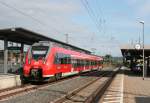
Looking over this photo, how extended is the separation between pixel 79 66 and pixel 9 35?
49.5ft

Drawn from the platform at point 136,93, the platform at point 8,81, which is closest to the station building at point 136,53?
the platform at point 136,93

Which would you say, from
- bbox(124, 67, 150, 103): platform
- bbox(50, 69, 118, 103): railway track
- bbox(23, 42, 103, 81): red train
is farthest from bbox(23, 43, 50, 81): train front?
bbox(124, 67, 150, 103): platform

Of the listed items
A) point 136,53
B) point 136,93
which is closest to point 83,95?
point 136,93

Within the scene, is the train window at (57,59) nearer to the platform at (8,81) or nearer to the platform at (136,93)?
the platform at (8,81)

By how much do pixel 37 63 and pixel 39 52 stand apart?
96 centimetres

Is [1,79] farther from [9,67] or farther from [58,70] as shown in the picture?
[9,67]

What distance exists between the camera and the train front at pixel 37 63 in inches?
982

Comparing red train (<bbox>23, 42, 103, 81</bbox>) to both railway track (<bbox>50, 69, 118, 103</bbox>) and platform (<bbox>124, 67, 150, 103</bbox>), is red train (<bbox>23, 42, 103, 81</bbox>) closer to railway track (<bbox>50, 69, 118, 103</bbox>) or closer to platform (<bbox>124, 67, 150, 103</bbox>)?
railway track (<bbox>50, 69, 118, 103</bbox>)

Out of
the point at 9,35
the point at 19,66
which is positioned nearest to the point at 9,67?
the point at 19,66

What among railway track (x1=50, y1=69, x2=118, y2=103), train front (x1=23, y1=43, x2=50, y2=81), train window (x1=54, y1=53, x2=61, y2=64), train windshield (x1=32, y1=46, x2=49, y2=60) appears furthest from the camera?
train window (x1=54, y1=53, x2=61, y2=64)

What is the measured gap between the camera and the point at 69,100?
16.7 m

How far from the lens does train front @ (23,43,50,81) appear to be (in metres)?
25.0

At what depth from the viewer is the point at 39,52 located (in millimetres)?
25672

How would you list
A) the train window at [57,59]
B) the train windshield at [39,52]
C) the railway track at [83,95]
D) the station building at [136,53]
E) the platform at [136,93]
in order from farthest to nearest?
the station building at [136,53] → the train window at [57,59] → the train windshield at [39,52] → the platform at [136,93] → the railway track at [83,95]
